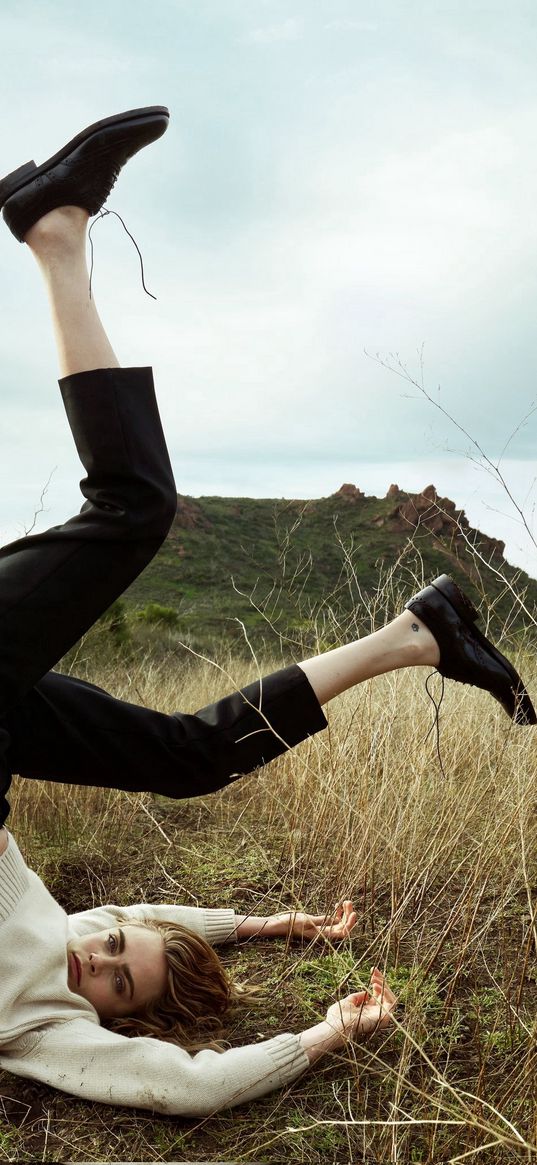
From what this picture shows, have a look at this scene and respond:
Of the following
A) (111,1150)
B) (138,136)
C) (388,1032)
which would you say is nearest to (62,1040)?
(111,1150)

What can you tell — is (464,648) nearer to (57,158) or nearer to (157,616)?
(57,158)

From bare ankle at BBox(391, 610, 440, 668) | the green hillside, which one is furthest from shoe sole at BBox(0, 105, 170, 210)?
the green hillside

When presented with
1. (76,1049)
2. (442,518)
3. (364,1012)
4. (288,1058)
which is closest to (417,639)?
(364,1012)

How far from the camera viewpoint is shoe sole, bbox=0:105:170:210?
200 cm

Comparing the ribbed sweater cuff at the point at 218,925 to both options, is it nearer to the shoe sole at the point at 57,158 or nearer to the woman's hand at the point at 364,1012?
the woman's hand at the point at 364,1012

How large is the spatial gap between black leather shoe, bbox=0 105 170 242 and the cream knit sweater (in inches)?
60.4

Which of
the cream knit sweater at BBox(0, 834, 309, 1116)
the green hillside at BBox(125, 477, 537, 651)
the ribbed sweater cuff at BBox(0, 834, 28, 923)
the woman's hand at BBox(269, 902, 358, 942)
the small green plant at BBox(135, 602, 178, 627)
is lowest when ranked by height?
the cream knit sweater at BBox(0, 834, 309, 1116)

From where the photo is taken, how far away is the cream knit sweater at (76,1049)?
197 cm

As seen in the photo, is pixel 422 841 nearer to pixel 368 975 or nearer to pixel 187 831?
pixel 368 975

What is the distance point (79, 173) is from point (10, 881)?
169cm

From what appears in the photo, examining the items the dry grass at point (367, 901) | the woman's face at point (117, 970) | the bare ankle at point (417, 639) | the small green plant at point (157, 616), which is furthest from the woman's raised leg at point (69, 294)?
the small green plant at point (157, 616)

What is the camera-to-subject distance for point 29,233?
Result: 2.00 m

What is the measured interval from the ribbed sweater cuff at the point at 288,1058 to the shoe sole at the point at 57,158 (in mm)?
2003

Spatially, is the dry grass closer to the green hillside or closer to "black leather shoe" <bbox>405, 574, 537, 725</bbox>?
"black leather shoe" <bbox>405, 574, 537, 725</bbox>
